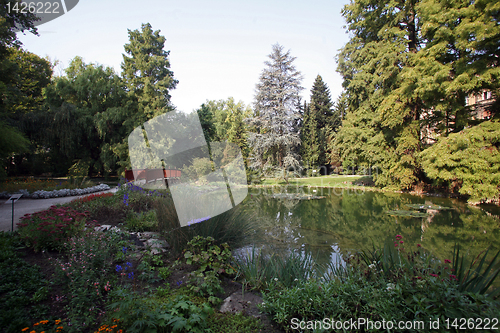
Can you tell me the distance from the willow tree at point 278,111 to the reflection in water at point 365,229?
34.7 feet

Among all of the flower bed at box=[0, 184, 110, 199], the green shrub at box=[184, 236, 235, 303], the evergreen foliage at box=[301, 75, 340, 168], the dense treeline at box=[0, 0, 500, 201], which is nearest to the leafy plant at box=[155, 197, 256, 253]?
the green shrub at box=[184, 236, 235, 303]

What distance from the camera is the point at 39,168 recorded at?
16891mm

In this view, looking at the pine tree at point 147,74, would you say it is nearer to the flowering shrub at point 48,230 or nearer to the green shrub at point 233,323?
the flowering shrub at point 48,230

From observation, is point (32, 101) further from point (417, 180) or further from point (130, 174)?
point (417, 180)

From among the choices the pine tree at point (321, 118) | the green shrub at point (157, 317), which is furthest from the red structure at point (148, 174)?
the pine tree at point (321, 118)

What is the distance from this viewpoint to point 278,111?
62.6ft

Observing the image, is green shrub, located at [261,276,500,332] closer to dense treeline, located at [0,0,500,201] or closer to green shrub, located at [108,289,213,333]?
green shrub, located at [108,289,213,333]

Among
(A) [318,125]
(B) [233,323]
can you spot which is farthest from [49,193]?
(A) [318,125]

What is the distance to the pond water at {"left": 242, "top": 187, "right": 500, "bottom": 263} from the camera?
4512 millimetres

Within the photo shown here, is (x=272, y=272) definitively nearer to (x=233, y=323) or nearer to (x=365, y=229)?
(x=233, y=323)

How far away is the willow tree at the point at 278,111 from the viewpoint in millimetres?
18578

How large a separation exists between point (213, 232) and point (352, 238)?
10.4ft

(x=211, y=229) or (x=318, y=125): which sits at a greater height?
(x=318, y=125)

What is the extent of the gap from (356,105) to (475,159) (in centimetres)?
873
